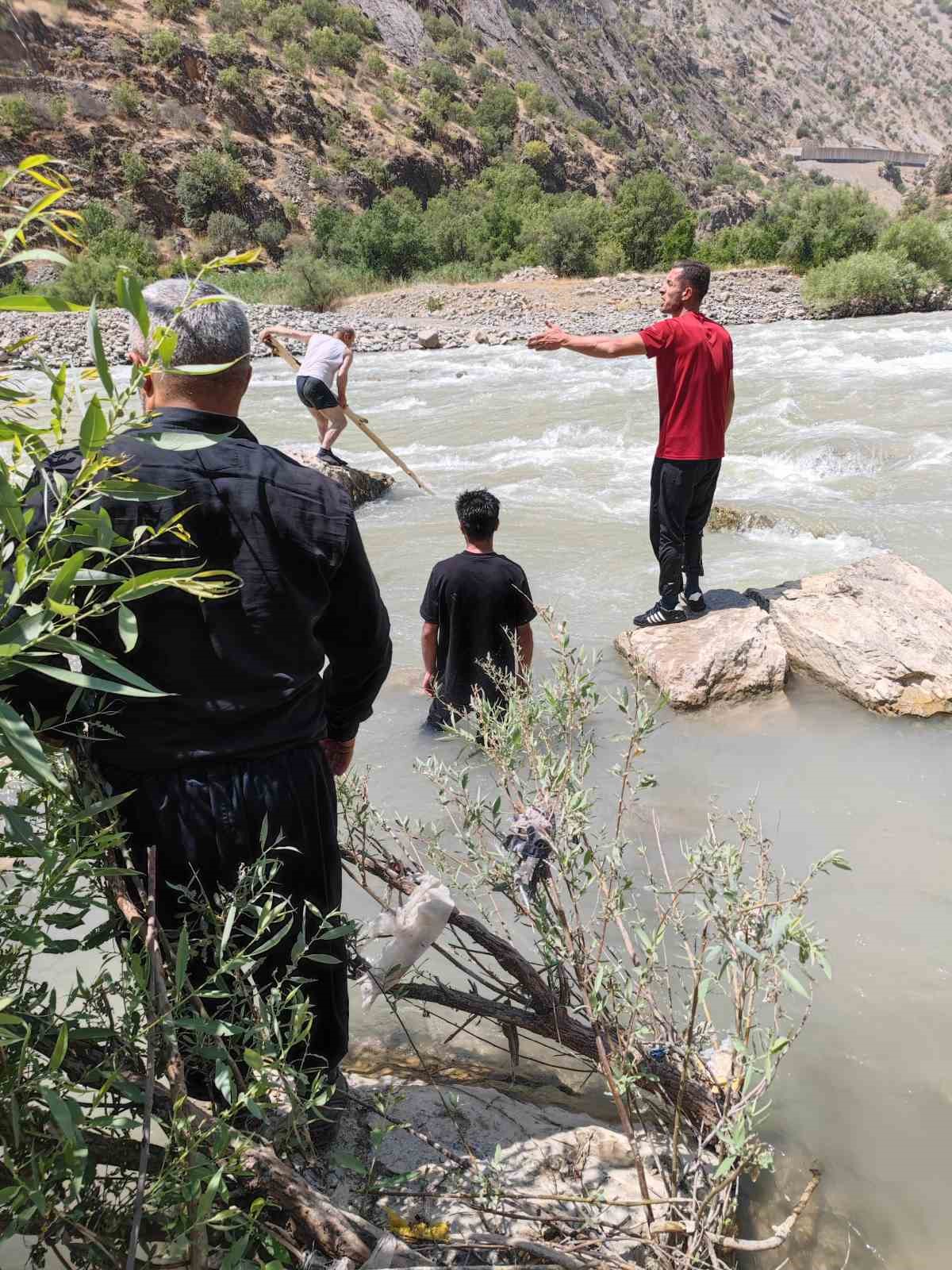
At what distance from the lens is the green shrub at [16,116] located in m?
36.3

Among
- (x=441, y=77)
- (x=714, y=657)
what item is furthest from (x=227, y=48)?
(x=714, y=657)

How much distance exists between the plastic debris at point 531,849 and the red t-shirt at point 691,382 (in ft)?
11.1

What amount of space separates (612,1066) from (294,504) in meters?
1.34

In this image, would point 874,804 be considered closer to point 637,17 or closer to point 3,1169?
point 3,1169

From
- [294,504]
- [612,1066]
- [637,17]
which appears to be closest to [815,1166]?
[612,1066]

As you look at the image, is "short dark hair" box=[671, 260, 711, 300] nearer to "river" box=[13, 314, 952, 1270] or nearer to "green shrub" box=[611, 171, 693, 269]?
"river" box=[13, 314, 952, 1270]

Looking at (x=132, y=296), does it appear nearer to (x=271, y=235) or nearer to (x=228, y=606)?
(x=228, y=606)

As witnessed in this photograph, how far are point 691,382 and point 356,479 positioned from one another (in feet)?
16.4

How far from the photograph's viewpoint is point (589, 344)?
4.44 meters

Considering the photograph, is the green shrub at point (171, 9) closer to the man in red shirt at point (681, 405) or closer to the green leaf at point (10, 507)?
the man in red shirt at point (681, 405)

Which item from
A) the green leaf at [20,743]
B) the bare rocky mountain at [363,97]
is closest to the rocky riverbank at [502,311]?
the bare rocky mountain at [363,97]

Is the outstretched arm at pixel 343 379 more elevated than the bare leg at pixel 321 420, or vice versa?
the outstretched arm at pixel 343 379

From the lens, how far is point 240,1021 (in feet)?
4.76

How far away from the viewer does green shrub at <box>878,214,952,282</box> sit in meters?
29.3
